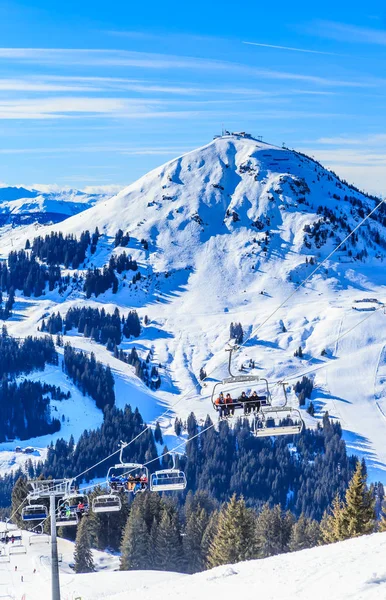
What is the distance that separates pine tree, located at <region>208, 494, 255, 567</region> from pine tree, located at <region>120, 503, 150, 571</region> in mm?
14146

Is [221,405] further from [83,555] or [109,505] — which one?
[83,555]

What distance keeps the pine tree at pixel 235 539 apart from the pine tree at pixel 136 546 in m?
14.1

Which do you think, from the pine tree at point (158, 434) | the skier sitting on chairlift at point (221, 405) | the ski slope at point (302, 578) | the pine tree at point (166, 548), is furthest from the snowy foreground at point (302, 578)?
the pine tree at point (158, 434)

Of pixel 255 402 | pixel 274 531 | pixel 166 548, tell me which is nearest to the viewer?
pixel 255 402

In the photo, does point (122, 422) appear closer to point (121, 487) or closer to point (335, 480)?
point (335, 480)

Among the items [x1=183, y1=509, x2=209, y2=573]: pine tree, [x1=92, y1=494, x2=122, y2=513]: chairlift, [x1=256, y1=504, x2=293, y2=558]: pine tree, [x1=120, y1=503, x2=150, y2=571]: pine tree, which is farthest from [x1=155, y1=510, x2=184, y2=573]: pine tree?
[x1=92, y1=494, x2=122, y2=513]: chairlift

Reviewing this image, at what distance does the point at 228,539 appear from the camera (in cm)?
6925

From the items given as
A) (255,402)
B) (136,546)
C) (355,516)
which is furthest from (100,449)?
(255,402)

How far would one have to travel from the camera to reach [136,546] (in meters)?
82.7

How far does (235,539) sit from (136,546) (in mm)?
16815

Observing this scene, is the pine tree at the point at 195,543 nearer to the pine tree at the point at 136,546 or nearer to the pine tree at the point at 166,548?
the pine tree at the point at 166,548

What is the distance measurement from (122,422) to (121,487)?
506 ft

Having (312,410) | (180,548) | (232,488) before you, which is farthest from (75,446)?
(180,548)

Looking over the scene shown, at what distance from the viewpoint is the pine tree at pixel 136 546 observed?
8206cm
